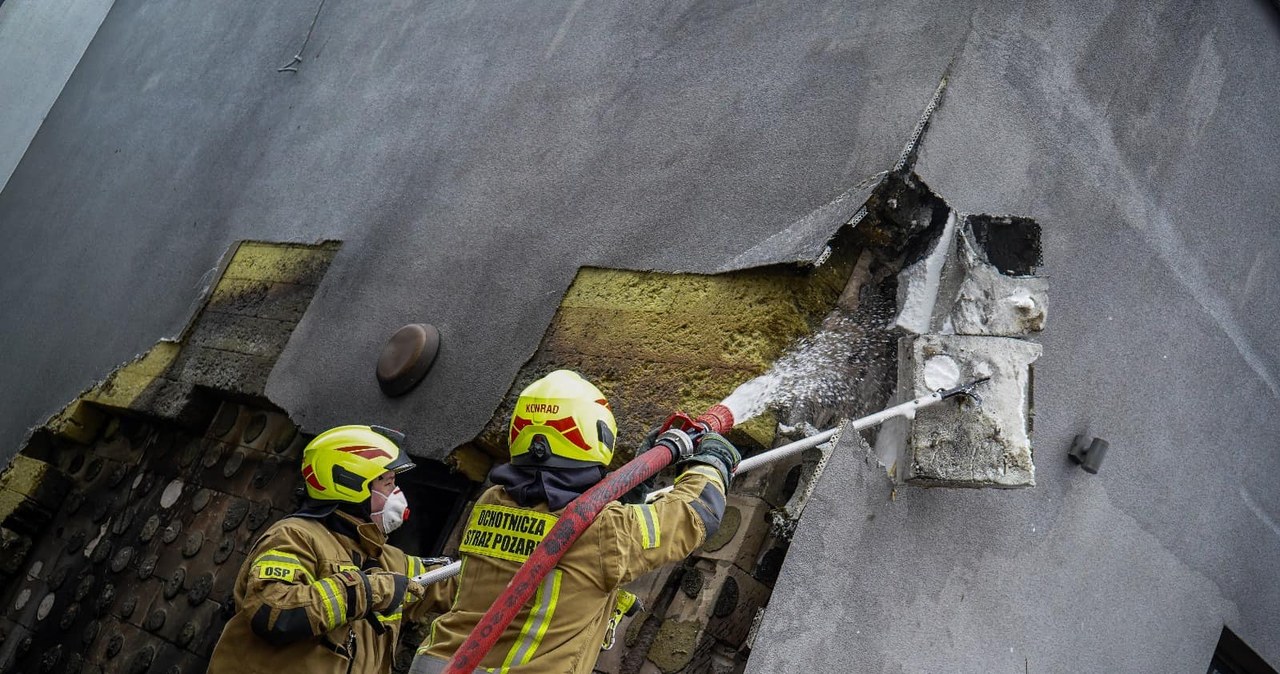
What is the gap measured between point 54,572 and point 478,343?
3.45m

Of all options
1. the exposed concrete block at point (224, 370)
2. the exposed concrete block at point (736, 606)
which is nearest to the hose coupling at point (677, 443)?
the exposed concrete block at point (736, 606)

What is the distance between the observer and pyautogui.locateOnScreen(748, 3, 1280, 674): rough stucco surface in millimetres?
3627

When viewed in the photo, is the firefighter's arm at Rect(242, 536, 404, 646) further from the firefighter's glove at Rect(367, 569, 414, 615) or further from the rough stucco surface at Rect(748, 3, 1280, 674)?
the rough stucco surface at Rect(748, 3, 1280, 674)

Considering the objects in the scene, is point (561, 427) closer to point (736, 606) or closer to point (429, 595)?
point (736, 606)

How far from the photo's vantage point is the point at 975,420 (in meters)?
3.54

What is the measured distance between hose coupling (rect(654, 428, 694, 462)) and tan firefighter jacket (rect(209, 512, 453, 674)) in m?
1.17

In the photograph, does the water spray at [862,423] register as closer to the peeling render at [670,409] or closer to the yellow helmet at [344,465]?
the peeling render at [670,409]

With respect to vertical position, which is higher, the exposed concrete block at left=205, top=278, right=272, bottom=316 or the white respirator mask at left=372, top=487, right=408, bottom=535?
the white respirator mask at left=372, top=487, right=408, bottom=535

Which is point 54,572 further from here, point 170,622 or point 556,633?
point 556,633

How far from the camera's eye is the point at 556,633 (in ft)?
9.98

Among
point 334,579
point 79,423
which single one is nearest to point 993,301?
point 334,579

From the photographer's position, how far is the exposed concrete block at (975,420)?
349 cm

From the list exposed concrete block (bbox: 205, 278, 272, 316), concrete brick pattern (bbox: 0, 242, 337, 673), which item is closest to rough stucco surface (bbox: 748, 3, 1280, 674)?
concrete brick pattern (bbox: 0, 242, 337, 673)

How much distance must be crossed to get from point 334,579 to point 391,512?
1.56 feet
